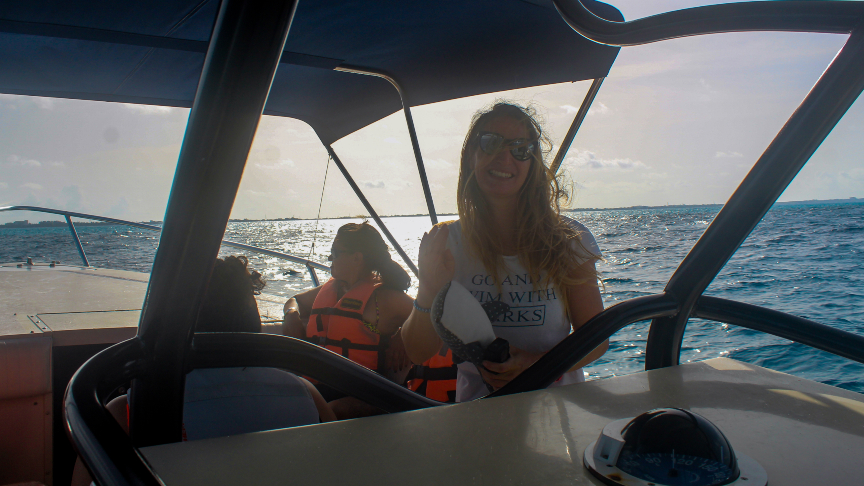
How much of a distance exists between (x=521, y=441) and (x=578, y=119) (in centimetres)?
164

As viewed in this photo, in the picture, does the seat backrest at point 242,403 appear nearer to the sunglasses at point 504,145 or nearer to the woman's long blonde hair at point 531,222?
the woman's long blonde hair at point 531,222

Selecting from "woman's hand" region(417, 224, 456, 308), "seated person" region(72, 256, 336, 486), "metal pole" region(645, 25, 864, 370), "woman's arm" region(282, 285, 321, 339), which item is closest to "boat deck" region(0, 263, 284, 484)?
"woman's arm" region(282, 285, 321, 339)

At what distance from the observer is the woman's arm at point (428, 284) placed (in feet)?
3.73

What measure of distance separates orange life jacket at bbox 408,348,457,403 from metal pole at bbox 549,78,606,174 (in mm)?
953

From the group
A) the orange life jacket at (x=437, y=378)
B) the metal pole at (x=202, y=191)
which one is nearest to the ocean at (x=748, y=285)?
the metal pole at (x=202, y=191)

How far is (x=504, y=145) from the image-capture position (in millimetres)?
1369

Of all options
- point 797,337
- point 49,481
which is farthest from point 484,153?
point 49,481

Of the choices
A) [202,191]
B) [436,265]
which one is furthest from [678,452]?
[436,265]

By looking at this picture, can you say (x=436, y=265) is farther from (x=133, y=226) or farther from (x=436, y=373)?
(x=133, y=226)

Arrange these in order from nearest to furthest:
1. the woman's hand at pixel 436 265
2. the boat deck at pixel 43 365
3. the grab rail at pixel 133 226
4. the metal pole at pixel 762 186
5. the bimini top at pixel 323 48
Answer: the metal pole at pixel 762 186
the woman's hand at pixel 436 265
the bimini top at pixel 323 48
the boat deck at pixel 43 365
the grab rail at pixel 133 226

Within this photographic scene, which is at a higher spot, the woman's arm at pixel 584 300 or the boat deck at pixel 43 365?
the woman's arm at pixel 584 300

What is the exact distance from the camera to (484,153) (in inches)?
54.6

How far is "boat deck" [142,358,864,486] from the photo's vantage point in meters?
A: 0.44

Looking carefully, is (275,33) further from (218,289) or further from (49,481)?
(49,481)
